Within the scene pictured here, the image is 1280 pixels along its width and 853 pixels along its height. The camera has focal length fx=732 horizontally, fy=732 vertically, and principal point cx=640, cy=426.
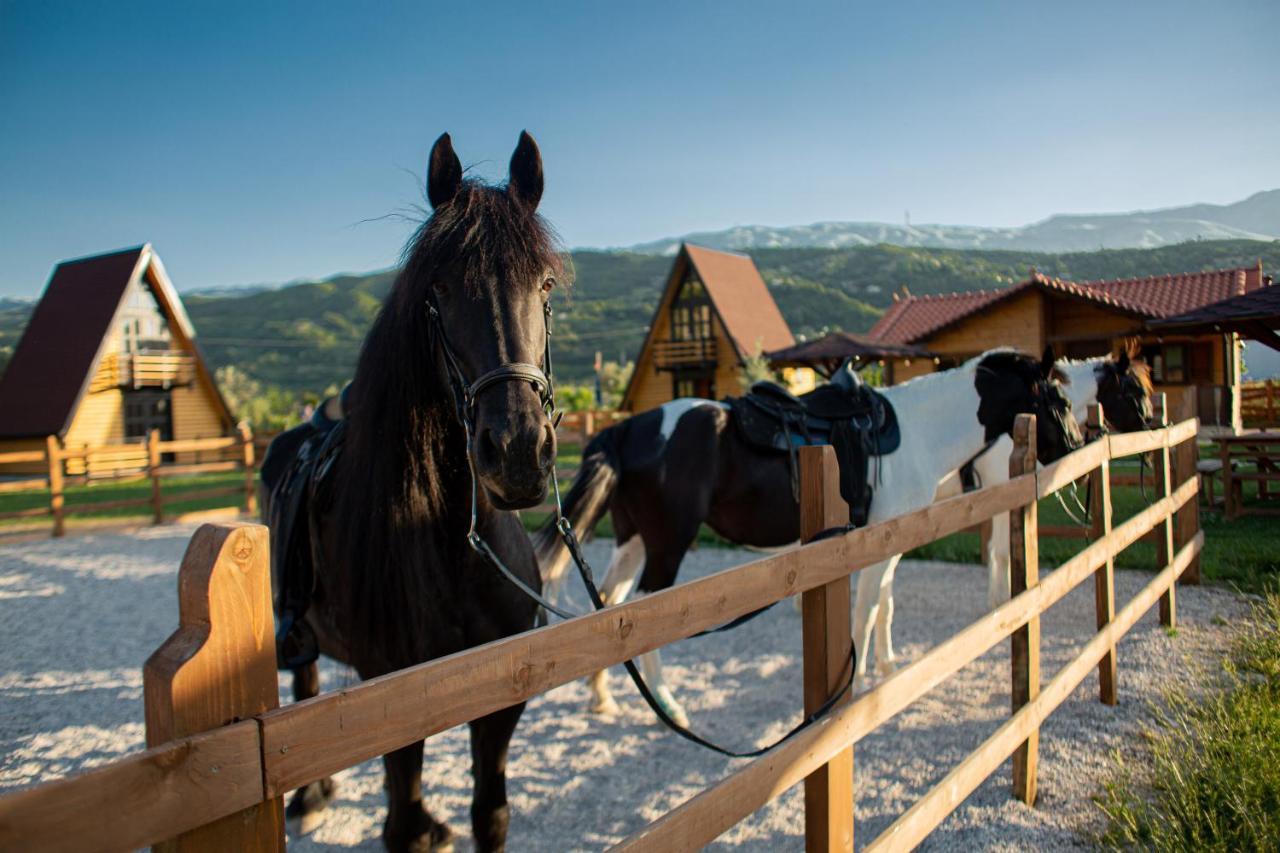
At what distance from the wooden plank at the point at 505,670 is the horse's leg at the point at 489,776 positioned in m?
1.01

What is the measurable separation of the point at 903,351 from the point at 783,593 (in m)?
16.6

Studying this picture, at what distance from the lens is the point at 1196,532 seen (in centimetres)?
572

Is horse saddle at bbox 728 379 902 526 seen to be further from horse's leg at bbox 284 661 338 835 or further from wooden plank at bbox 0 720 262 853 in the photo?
wooden plank at bbox 0 720 262 853

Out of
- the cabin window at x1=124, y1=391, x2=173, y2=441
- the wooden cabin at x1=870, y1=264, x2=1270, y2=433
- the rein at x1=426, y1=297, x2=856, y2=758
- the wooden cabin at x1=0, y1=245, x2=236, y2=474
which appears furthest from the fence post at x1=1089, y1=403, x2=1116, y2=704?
the cabin window at x1=124, y1=391, x2=173, y2=441

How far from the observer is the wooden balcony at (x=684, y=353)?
1087 inches

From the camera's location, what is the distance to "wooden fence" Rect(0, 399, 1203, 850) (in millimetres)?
761

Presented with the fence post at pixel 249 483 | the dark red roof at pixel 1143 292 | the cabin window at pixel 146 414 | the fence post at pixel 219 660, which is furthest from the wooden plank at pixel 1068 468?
the cabin window at pixel 146 414

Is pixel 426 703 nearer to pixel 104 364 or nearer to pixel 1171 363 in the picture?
pixel 1171 363

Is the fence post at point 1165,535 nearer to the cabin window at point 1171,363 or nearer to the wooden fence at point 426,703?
the wooden fence at point 426,703

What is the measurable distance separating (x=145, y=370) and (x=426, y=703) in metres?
28.3

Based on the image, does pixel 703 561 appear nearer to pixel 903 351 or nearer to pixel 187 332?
pixel 903 351

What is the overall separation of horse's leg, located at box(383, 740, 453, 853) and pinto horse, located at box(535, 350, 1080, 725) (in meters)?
1.94

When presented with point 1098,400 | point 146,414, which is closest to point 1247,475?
point 1098,400

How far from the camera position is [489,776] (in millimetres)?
2264
